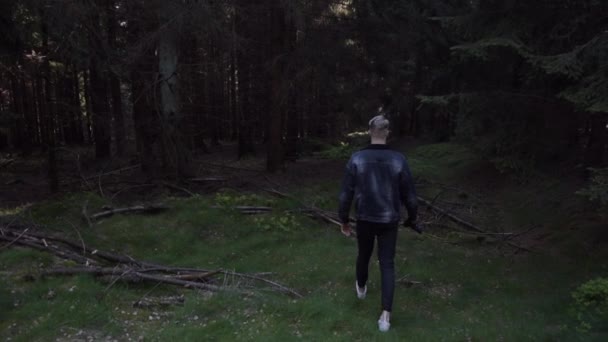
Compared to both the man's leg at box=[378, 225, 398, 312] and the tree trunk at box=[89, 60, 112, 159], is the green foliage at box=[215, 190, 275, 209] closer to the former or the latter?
the tree trunk at box=[89, 60, 112, 159]

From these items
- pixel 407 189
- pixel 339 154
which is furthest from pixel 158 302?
pixel 339 154

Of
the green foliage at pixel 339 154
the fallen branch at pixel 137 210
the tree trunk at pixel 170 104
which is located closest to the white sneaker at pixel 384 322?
the fallen branch at pixel 137 210

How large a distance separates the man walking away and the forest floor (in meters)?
0.61

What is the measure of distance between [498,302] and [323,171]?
940 centimetres

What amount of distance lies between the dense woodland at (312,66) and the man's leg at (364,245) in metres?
2.78

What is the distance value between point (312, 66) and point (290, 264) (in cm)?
721

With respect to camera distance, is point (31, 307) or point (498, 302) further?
point (498, 302)

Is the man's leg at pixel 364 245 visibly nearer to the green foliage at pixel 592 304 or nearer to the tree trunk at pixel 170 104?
the green foliage at pixel 592 304

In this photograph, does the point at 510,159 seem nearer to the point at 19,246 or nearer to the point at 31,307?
the point at 31,307

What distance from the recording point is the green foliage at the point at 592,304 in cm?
480

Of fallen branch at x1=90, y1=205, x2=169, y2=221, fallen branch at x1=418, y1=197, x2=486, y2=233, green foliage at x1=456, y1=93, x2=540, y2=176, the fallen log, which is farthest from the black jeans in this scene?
fallen branch at x1=90, y1=205, x2=169, y2=221

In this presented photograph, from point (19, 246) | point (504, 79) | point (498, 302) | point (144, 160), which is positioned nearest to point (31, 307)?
point (19, 246)

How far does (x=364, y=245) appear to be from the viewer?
17.3ft

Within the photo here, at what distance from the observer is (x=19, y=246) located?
697cm
